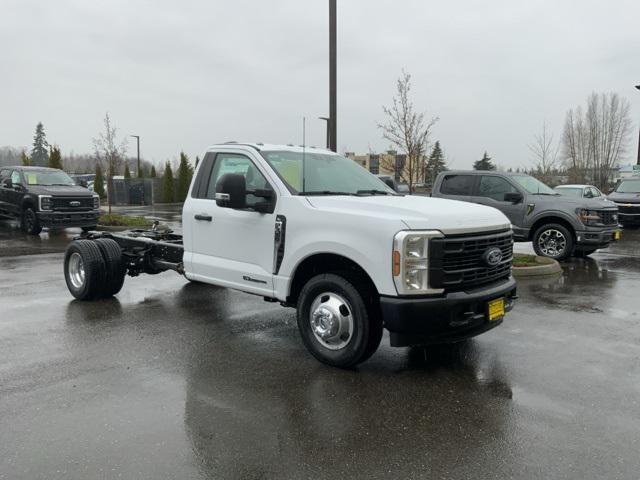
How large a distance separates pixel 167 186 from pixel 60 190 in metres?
21.6

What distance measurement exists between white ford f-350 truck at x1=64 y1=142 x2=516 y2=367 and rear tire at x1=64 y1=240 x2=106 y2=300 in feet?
5.38

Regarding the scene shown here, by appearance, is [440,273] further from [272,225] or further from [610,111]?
[610,111]

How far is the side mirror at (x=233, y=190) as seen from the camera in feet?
A: 17.1

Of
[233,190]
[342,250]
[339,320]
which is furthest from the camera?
[233,190]

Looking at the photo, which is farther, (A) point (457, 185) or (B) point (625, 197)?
(B) point (625, 197)

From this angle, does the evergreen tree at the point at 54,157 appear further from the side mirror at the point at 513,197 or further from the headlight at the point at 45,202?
the side mirror at the point at 513,197

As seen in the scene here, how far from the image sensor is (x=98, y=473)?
3205mm

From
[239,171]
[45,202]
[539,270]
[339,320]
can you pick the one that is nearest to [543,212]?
[539,270]

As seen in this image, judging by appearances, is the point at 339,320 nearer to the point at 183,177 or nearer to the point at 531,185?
the point at 531,185

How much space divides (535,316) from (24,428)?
18.7 ft

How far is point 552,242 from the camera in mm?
11859

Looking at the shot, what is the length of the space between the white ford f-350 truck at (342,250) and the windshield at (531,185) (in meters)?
6.88

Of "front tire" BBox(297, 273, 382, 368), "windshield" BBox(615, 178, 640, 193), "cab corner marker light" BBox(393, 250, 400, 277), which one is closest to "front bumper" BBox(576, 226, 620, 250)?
"front tire" BBox(297, 273, 382, 368)

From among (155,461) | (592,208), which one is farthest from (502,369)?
(592,208)
